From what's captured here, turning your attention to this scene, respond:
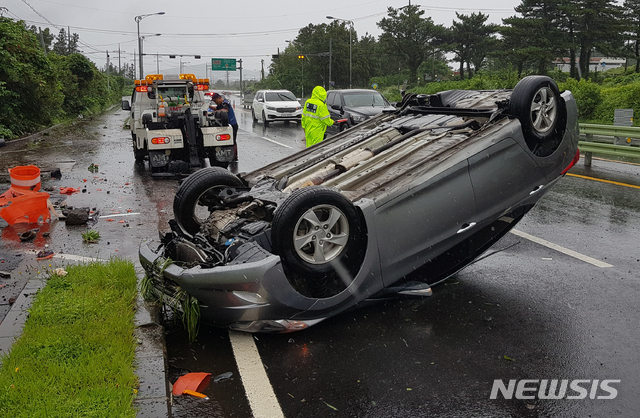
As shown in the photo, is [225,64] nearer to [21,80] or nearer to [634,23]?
[634,23]

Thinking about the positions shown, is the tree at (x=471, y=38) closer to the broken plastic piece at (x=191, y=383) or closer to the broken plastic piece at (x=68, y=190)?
the broken plastic piece at (x=68, y=190)

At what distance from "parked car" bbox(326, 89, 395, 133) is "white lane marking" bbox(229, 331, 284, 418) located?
12406mm

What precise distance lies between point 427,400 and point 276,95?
26246mm

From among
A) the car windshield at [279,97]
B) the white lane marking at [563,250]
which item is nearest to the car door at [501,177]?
the white lane marking at [563,250]

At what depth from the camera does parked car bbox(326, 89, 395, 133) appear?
656 inches

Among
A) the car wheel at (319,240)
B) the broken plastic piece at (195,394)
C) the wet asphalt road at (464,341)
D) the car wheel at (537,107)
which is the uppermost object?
the car wheel at (537,107)

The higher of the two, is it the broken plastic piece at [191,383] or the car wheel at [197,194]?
the car wheel at [197,194]

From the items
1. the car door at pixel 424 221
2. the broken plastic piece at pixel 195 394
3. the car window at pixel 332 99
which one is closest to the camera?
the broken plastic piece at pixel 195 394

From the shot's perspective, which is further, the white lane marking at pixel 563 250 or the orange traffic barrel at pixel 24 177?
the orange traffic barrel at pixel 24 177

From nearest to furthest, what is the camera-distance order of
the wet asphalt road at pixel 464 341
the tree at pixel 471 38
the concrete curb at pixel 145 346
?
the concrete curb at pixel 145 346
the wet asphalt road at pixel 464 341
the tree at pixel 471 38

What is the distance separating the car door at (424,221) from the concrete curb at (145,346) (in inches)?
71.5

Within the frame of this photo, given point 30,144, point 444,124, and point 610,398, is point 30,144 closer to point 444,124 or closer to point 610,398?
point 444,124

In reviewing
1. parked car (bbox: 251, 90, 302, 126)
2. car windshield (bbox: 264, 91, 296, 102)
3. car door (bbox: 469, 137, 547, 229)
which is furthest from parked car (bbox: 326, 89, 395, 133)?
car door (bbox: 469, 137, 547, 229)

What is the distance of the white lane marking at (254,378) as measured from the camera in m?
3.46
